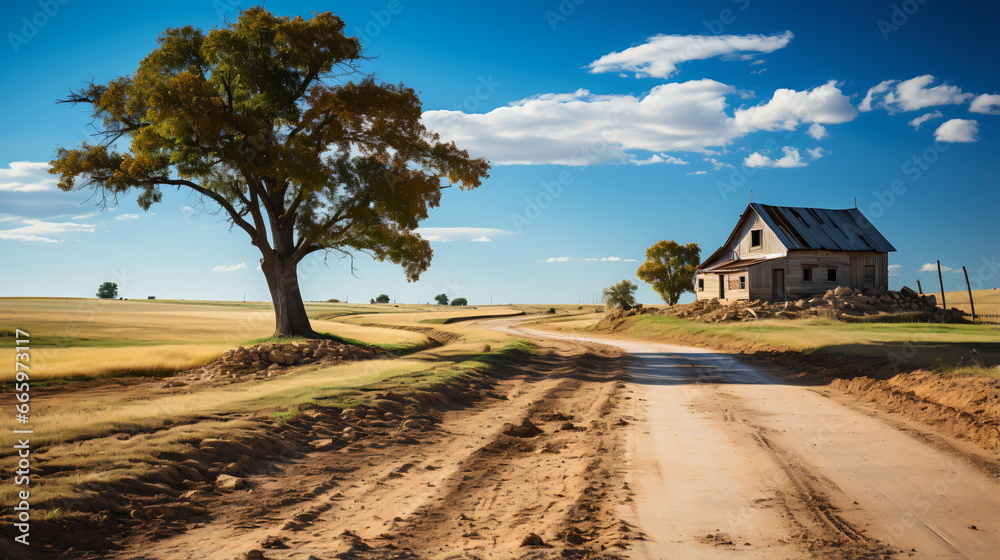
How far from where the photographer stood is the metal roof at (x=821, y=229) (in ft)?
153

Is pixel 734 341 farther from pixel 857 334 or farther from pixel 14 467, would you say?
pixel 14 467

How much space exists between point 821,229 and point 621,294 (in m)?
17.8

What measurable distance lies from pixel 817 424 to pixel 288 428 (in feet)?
29.6

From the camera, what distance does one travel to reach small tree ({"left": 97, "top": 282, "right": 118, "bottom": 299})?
10856 centimetres

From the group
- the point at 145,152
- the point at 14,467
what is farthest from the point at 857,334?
the point at 145,152

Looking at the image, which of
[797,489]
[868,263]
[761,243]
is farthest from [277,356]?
[868,263]

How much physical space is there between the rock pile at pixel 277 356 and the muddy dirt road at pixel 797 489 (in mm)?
13665

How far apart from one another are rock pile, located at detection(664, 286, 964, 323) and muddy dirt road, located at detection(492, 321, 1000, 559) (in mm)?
30514

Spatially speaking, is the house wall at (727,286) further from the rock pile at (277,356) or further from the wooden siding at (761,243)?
the rock pile at (277,356)

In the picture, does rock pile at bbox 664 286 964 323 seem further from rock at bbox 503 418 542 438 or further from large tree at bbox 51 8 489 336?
rock at bbox 503 418 542 438

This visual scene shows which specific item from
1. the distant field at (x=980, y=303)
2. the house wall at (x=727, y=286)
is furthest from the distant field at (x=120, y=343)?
the distant field at (x=980, y=303)

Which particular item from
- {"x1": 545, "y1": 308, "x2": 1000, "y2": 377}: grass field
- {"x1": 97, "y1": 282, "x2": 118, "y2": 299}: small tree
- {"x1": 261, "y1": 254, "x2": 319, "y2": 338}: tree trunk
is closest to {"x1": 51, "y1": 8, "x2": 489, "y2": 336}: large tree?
{"x1": 261, "y1": 254, "x2": 319, "y2": 338}: tree trunk

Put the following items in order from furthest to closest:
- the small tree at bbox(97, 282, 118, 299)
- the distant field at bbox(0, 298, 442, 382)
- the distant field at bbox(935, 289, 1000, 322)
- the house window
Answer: the small tree at bbox(97, 282, 118, 299) → the distant field at bbox(935, 289, 1000, 322) → the house window → the distant field at bbox(0, 298, 442, 382)

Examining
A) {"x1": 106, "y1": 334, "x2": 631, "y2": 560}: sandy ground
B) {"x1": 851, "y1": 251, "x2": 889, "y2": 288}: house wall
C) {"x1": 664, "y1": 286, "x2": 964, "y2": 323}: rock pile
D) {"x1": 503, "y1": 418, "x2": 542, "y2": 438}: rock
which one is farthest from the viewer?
{"x1": 851, "y1": 251, "x2": 889, "y2": 288}: house wall
